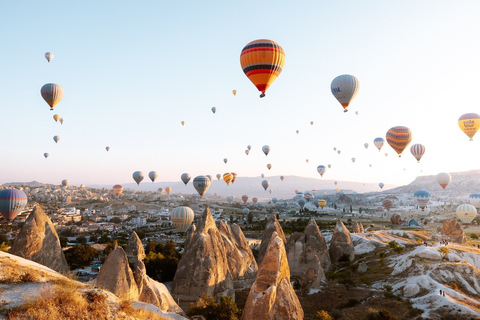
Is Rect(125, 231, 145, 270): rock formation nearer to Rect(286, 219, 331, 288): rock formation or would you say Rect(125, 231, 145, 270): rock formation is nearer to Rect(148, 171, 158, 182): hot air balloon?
Rect(286, 219, 331, 288): rock formation

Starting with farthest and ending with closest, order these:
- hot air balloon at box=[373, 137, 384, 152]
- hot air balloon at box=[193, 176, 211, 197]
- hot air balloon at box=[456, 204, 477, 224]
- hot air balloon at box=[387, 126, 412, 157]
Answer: hot air balloon at box=[373, 137, 384, 152] < hot air balloon at box=[456, 204, 477, 224] < hot air balloon at box=[193, 176, 211, 197] < hot air balloon at box=[387, 126, 412, 157]

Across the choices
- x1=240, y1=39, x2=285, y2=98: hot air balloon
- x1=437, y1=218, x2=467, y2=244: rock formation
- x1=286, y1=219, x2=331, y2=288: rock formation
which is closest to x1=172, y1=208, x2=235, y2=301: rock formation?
x1=286, y1=219, x2=331, y2=288: rock formation

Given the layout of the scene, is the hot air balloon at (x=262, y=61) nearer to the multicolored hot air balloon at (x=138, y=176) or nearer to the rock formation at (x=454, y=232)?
the rock formation at (x=454, y=232)

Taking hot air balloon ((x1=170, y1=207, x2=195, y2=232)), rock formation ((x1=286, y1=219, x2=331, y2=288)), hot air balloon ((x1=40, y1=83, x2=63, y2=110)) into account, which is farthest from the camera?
hot air balloon ((x1=40, y1=83, x2=63, y2=110))

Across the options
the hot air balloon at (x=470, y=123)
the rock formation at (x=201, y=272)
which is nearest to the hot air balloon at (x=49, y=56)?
the rock formation at (x=201, y=272)

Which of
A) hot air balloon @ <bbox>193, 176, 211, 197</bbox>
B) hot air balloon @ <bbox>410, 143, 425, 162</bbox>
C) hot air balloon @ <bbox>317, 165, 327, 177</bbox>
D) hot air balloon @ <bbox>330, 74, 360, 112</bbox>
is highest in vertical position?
hot air balloon @ <bbox>330, 74, 360, 112</bbox>

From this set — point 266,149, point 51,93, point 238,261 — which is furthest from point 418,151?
point 51,93
